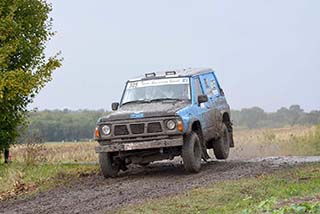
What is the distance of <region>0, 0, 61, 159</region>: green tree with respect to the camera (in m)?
18.5

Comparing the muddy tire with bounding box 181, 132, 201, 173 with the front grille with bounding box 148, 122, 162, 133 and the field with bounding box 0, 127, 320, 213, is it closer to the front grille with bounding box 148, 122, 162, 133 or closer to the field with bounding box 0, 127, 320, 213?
the field with bounding box 0, 127, 320, 213

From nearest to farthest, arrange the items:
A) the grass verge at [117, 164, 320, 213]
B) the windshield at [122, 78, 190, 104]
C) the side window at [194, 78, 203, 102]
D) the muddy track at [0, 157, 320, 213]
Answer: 1. the grass verge at [117, 164, 320, 213]
2. the muddy track at [0, 157, 320, 213]
3. the windshield at [122, 78, 190, 104]
4. the side window at [194, 78, 203, 102]

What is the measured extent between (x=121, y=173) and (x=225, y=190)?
5.14 metres

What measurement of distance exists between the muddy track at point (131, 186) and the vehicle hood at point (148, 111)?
1328 mm

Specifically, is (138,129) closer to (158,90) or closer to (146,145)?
(146,145)

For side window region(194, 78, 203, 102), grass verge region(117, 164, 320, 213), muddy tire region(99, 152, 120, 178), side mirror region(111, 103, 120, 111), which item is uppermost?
side window region(194, 78, 203, 102)

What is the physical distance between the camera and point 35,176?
1639 centimetres

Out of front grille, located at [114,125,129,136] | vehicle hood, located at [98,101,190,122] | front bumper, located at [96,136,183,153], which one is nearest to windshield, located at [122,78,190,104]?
vehicle hood, located at [98,101,190,122]

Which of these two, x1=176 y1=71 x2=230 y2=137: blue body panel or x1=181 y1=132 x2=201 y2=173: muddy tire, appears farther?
x1=176 y1=71 x2=230 y2=137: blue body panel

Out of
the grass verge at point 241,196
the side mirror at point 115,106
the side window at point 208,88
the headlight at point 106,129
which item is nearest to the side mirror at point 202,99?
the side window at point 208,88

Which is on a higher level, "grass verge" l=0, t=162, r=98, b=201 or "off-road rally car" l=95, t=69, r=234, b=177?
"off-road rally car" l=95, t=69, r=234, b=177

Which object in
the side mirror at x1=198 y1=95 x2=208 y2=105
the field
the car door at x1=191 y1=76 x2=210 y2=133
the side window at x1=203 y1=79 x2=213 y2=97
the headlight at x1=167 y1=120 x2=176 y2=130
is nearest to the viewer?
the field

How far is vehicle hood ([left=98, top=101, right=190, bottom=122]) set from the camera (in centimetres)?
1495

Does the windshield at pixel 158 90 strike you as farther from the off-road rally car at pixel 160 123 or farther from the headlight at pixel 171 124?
the headlight at pixel 171 124
